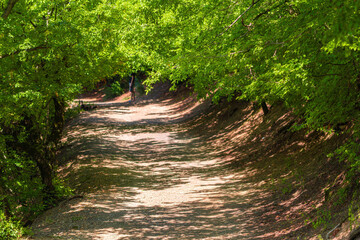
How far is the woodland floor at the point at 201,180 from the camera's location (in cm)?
856

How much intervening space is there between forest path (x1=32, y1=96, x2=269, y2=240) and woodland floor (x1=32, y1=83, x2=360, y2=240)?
27mm

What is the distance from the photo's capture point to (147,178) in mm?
14016

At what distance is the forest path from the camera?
28.9 ft

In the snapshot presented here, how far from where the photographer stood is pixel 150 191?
1236 centimetres

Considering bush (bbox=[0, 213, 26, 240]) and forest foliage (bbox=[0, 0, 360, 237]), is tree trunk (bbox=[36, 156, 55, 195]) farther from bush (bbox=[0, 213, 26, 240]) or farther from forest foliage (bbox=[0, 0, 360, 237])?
bush (bbox=[0, 213, 26, 240])

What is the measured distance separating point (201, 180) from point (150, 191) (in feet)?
6.51

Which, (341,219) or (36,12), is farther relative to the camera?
(36,12)

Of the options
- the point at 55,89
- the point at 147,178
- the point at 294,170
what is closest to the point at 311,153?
the point at 294,170

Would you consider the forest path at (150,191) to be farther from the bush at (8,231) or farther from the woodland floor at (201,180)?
the bush at (8,231)

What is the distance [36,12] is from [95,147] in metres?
9.56

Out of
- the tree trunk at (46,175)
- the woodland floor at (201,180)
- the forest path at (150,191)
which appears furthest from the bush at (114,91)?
the tree trunk at (46,175)

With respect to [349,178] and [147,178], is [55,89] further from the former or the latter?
[349,178]

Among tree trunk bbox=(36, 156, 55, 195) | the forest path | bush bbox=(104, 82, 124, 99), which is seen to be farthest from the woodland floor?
bush bbox=(104, 82, 124, 99)

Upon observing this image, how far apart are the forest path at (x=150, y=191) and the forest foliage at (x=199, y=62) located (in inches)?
57.2
